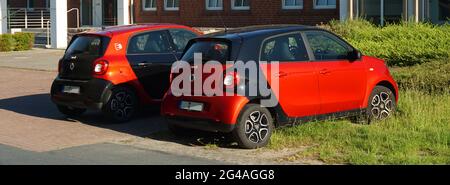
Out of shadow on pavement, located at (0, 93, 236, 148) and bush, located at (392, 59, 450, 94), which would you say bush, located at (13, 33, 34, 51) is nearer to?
shadow on pavement, located at (0, 93, 236, 148)

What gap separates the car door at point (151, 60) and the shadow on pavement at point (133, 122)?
0.57m

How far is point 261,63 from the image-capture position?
827 cm

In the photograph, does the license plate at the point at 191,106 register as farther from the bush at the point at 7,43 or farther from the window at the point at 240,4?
the bush at the point at 7,43

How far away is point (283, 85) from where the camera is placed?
27.4 feet

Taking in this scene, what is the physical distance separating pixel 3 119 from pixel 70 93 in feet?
4.89

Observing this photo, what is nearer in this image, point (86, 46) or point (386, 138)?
point (386, 138)

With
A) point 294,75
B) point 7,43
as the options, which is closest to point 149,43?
point 294,75

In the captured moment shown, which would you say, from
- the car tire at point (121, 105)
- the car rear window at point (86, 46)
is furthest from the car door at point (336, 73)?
the car rear window at point (86, 46)

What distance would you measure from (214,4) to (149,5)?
14.5ft

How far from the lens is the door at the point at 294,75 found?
839cm

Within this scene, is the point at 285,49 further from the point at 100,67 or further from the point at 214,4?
the point at 214,4

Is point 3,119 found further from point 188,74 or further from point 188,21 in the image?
point 188,21

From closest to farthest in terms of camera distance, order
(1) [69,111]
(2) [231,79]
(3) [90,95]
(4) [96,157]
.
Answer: (4) [96,157]
(2) [231,79]
(3) [90,95]
(1) [69,111]

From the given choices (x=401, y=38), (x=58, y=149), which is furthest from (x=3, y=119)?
(x=401, y=38)
